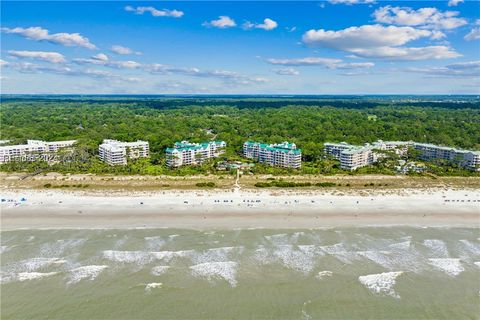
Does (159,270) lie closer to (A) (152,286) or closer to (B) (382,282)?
(A) (152,286)

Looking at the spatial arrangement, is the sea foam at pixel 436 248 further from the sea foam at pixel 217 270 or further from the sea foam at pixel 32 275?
the sea foam at pixel 32 275

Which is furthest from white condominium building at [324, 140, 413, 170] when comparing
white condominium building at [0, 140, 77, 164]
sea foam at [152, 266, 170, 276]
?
white condominium building at [0, 140, 77, 164]

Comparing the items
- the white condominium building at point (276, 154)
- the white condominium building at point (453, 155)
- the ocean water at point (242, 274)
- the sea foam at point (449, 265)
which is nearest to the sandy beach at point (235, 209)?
the ocean water at point (242, 274)

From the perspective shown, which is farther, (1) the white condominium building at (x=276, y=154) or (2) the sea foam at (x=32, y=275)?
(1) the white condominium building at (x=276, y=154)

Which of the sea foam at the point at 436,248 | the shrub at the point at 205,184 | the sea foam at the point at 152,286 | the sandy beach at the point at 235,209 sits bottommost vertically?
the sea foam at the point at 152,286

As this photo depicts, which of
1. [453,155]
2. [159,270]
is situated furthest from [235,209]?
[453,155]
